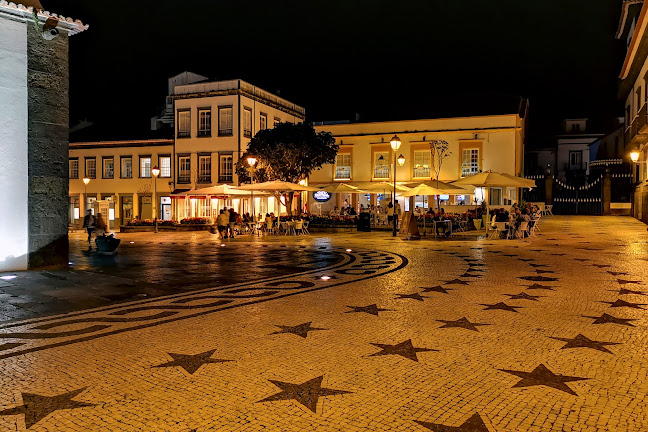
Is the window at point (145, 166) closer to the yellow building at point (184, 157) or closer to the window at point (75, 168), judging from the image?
the yellow building at point (184, 157)

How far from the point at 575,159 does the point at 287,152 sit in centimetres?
3965

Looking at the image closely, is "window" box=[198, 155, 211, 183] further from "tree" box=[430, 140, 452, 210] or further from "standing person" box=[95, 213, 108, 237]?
"standing person" box=[95, 213, 108, 237]

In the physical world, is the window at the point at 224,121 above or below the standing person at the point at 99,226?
above

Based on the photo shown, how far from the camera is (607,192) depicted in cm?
3697

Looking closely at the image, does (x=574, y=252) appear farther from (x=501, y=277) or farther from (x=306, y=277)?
(x=306, y=277)

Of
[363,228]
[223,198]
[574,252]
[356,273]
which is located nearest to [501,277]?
[356,273]

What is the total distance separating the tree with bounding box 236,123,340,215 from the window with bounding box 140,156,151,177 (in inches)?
417

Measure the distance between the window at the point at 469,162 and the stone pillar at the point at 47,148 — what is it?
3106 cm

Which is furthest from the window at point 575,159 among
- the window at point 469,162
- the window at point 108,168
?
the window at point 108,168

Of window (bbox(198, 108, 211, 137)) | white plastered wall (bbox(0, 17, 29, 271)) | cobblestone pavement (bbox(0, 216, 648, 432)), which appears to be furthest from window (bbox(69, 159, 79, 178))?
cobblestone pavement (bbox(0, 216, 648, 432))

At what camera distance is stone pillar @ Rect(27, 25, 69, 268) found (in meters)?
12.3

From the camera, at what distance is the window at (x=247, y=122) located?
37.3 metres

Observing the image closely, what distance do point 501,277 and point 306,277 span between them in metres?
3.93

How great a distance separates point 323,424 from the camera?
382cm
